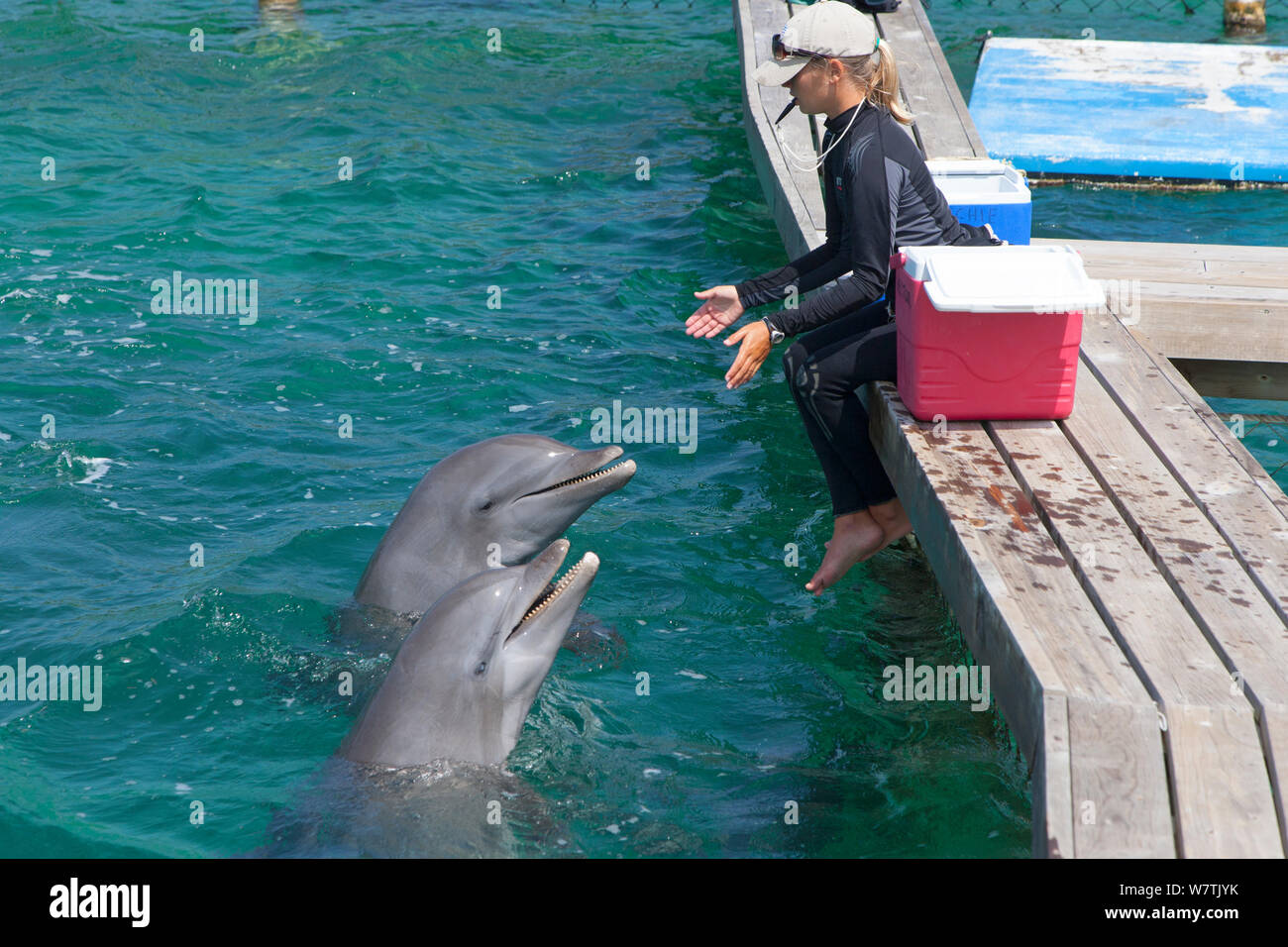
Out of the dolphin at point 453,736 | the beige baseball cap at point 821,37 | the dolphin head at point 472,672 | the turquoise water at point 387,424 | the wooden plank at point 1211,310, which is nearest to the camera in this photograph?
the dolphin at point 453,736

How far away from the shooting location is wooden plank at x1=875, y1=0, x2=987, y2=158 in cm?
792

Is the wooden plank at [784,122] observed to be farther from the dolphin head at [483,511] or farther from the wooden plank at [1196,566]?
the wooden plank at [1196,566]

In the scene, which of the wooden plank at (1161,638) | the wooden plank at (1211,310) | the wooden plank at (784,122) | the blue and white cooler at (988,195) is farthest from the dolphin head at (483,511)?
the wooden plank at (1211,310)

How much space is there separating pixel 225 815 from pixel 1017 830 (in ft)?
8.25

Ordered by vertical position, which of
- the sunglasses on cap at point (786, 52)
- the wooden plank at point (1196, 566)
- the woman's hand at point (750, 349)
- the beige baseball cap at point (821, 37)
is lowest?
the wooden plank at point (1196, 566)

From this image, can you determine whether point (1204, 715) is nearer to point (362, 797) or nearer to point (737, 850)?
point (737, 850)

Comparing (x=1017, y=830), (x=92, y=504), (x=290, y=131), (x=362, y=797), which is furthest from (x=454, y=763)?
(x=290, y=131)

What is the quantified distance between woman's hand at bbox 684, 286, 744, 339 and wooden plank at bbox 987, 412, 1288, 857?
1.11 m

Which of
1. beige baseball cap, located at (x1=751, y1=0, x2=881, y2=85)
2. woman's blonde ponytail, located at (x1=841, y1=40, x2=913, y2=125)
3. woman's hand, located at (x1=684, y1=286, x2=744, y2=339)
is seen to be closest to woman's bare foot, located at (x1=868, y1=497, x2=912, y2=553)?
woman's hand, located at (x1=684, y1=286, x2=744, y2=339)

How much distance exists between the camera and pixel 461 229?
32.7 feet

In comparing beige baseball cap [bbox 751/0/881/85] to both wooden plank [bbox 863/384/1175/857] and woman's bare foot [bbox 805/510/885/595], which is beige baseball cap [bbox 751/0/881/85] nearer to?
wooden plank [bbox 863/384/1175/857]

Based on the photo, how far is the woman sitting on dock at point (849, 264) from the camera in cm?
471

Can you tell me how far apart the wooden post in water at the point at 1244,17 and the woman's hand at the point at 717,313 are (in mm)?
12275

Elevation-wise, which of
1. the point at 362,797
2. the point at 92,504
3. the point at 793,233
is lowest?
the point at 92,504
